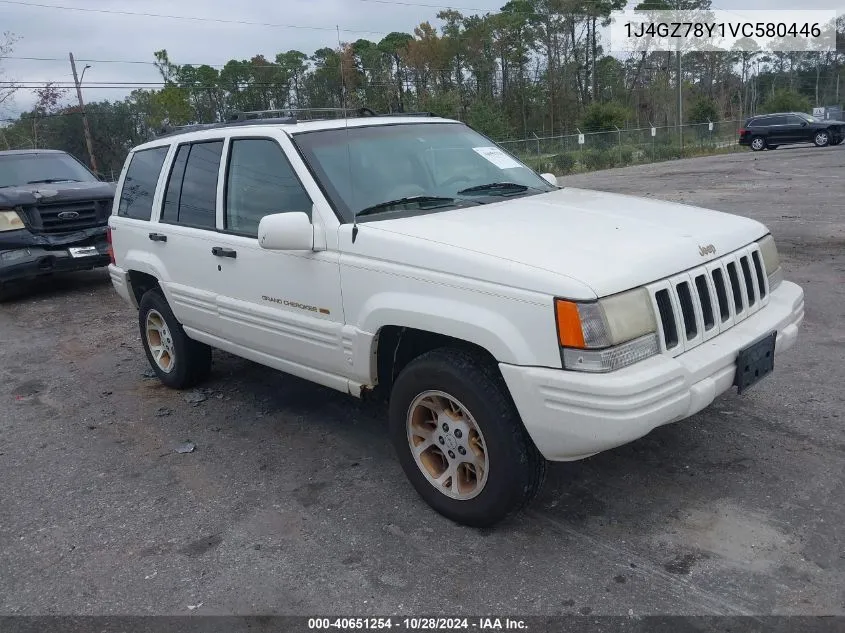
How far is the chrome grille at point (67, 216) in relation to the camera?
922cm

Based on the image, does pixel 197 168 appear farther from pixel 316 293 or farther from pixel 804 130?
pixel 804 130

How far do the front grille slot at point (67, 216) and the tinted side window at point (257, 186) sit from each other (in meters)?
5.97

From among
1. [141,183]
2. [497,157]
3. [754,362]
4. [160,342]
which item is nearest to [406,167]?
[497,157]

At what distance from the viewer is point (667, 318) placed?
304 cm

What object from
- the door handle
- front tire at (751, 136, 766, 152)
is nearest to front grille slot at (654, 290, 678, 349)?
the door handle

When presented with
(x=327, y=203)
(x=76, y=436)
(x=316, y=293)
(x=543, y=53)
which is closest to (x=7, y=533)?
(x=76, y=436)

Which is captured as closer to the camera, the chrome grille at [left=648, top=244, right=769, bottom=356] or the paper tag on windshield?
the chrome grille at [left=648, top=244, right=769, bottom=356]

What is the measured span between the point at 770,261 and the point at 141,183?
4387 millimetres

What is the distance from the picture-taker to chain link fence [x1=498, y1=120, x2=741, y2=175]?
32188 mm

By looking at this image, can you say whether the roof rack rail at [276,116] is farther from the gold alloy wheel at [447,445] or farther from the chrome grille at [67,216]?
the chrome grille at [67,216]

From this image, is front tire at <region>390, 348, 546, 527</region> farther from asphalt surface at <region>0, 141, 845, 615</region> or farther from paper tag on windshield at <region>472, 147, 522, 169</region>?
paper tag on windshield at <region>472, 147, 522, 169</region>

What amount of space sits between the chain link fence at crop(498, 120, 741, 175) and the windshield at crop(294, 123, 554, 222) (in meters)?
26.2

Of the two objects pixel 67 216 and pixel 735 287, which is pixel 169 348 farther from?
pixel 67 216

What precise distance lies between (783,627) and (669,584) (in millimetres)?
427
